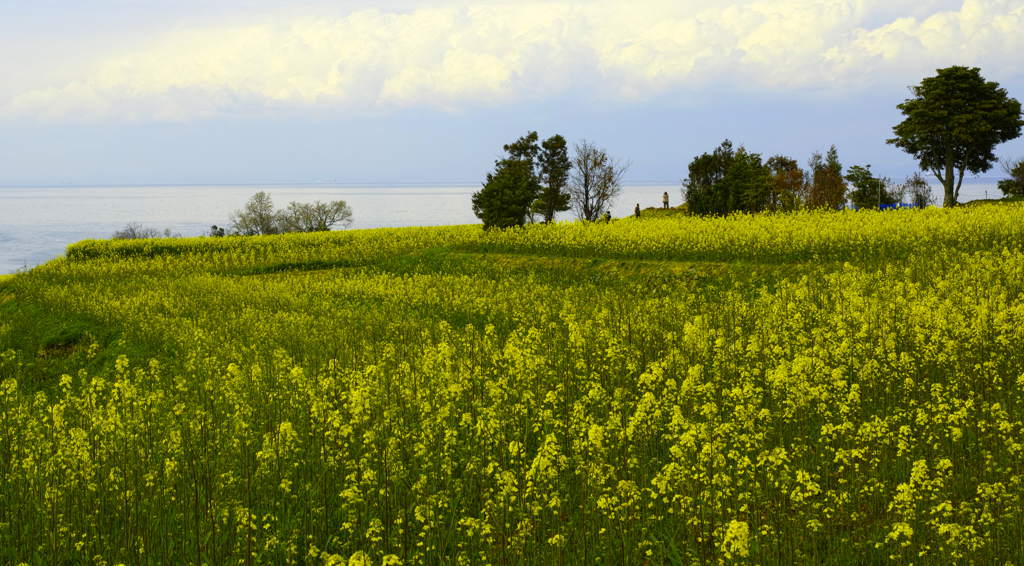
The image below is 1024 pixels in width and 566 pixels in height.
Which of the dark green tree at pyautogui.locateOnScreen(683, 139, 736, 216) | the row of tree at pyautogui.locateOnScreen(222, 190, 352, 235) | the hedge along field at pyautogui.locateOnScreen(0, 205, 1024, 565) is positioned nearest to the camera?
the hedge along field at pyautogui.locateOnScreen(0, 205, 1024, 565)

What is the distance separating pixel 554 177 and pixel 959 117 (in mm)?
29865

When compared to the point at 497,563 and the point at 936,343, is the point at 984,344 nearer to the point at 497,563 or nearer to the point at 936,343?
the point at 936,343

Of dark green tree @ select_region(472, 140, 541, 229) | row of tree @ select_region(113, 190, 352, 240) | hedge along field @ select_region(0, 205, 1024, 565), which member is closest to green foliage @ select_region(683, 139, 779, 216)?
dark green tree @ select_region(472, 140, 541, 229)

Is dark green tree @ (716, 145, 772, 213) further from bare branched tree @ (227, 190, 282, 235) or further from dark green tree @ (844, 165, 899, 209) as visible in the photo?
bare branched tree @ (227, 190, 282, 235)

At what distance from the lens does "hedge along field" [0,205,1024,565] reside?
4.88m

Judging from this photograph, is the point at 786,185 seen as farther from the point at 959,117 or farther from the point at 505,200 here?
the point at 505,200

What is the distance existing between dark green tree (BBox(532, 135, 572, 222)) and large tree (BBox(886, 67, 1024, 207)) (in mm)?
26922

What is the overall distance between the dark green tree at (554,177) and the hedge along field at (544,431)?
36.0 metres

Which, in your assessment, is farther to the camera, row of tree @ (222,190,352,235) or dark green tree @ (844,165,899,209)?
row of tree @ (222,190,352,235)

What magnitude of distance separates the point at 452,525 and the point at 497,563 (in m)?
0.57

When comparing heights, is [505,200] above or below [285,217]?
below

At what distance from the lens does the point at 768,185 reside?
52.3 metres

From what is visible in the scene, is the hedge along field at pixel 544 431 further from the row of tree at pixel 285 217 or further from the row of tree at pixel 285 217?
the row of tree at pixel 285 217

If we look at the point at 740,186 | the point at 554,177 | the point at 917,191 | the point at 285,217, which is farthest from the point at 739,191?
the point at 285,217
